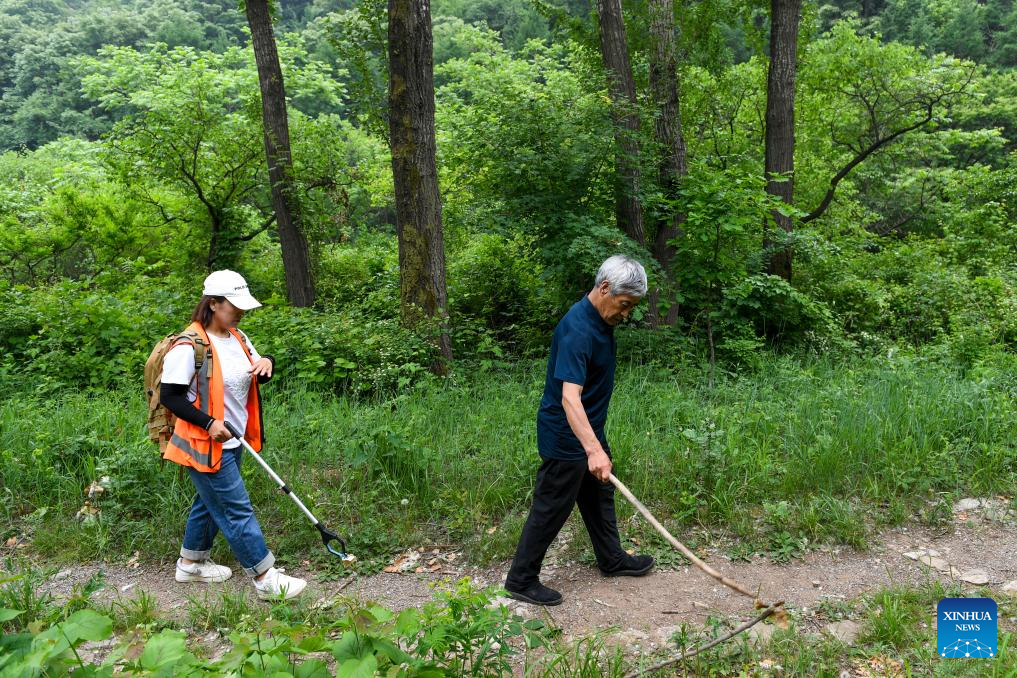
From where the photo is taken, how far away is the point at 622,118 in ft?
28.6

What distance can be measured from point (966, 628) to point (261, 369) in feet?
13.0

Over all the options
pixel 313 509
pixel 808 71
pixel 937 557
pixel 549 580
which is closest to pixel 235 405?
pixel 313 509

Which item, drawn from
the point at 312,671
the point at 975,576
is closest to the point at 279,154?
the point at 312,671

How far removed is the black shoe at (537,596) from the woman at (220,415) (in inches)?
52.1

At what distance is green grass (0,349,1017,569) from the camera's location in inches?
193

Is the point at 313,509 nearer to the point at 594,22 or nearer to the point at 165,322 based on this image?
the point at 165,322

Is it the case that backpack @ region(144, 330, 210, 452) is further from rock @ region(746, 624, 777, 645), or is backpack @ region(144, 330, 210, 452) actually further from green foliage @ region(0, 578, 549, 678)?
rock @ region(746, 624, 777, 645)

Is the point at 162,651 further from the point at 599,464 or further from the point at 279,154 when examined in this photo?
the point at 279,154

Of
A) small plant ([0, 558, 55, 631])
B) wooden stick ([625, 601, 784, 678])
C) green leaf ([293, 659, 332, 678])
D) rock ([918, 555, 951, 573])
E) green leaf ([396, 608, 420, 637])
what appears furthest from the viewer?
rock ([918, 555, 951, 573])

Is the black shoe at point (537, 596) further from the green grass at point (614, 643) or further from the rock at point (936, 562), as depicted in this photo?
the rock at point (936, 562)

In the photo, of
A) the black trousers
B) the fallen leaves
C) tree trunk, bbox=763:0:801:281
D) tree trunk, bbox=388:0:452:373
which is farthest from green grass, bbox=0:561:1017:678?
tree trunk, bbox=763:0:801:281

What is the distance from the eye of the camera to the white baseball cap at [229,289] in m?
3.98

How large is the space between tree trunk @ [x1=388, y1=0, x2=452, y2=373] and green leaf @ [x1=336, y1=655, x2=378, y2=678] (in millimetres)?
5375

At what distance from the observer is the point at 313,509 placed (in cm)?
507
